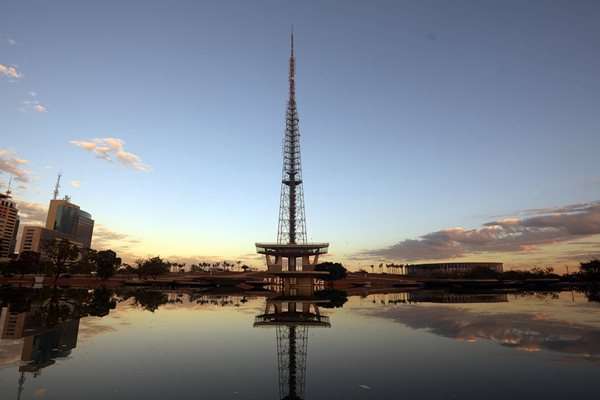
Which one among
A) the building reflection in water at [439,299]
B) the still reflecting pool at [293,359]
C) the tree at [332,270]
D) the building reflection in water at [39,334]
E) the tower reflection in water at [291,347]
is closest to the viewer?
the still reflecting pool at [293,359]

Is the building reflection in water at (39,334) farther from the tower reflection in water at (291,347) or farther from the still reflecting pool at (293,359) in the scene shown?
the tower reflection in water at (291,347)

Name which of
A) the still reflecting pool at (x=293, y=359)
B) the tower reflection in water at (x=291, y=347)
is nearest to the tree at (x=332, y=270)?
the tower reflection in water at (x=291, y=347)

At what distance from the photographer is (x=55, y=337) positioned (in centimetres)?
2242

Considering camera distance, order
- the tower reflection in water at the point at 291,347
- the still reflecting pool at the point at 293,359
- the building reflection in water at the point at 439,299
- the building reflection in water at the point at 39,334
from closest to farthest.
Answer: the still reflecting pool at the point at 293,359
the tower reflection in water at the point at 291,347
the building reflection in water at the point at 39,334
the building reflection in water at the point at 439,299

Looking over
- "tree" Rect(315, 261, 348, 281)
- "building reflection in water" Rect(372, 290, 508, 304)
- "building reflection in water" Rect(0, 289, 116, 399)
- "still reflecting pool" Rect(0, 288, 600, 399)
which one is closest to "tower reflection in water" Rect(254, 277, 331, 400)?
"still reflecting pool" Rect(0, 288, 600, 399)

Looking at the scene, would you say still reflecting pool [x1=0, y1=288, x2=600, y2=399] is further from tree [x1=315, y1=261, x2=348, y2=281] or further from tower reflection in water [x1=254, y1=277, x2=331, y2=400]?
tree [x1=315, y1=261, x2=348, y2=281]

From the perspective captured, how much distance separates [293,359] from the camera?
59.2 ft

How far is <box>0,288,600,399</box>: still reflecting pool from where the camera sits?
13.6 metres

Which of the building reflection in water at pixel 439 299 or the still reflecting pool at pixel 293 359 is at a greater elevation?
the building reflection in water at pixel 439 299

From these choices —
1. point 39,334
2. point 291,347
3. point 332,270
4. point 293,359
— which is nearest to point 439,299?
point 291,347

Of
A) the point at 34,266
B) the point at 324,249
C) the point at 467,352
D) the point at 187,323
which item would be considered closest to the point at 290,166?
the point at 324,249

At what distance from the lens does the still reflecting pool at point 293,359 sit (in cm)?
1357

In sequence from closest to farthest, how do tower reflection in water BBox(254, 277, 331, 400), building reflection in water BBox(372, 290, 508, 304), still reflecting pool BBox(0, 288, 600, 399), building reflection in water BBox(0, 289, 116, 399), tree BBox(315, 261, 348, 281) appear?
still reflecting pool BBox(0, 288, 600, 399)
tower reflection in water BBox(254, 277, 331, 400)
building reflection in water BBox(0, 289, 116, 399)
building reflection in water BBox(372, 290, 508, 304)
tree BBox(315, 261, 348, 281)

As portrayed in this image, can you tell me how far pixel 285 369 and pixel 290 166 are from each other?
128 m
